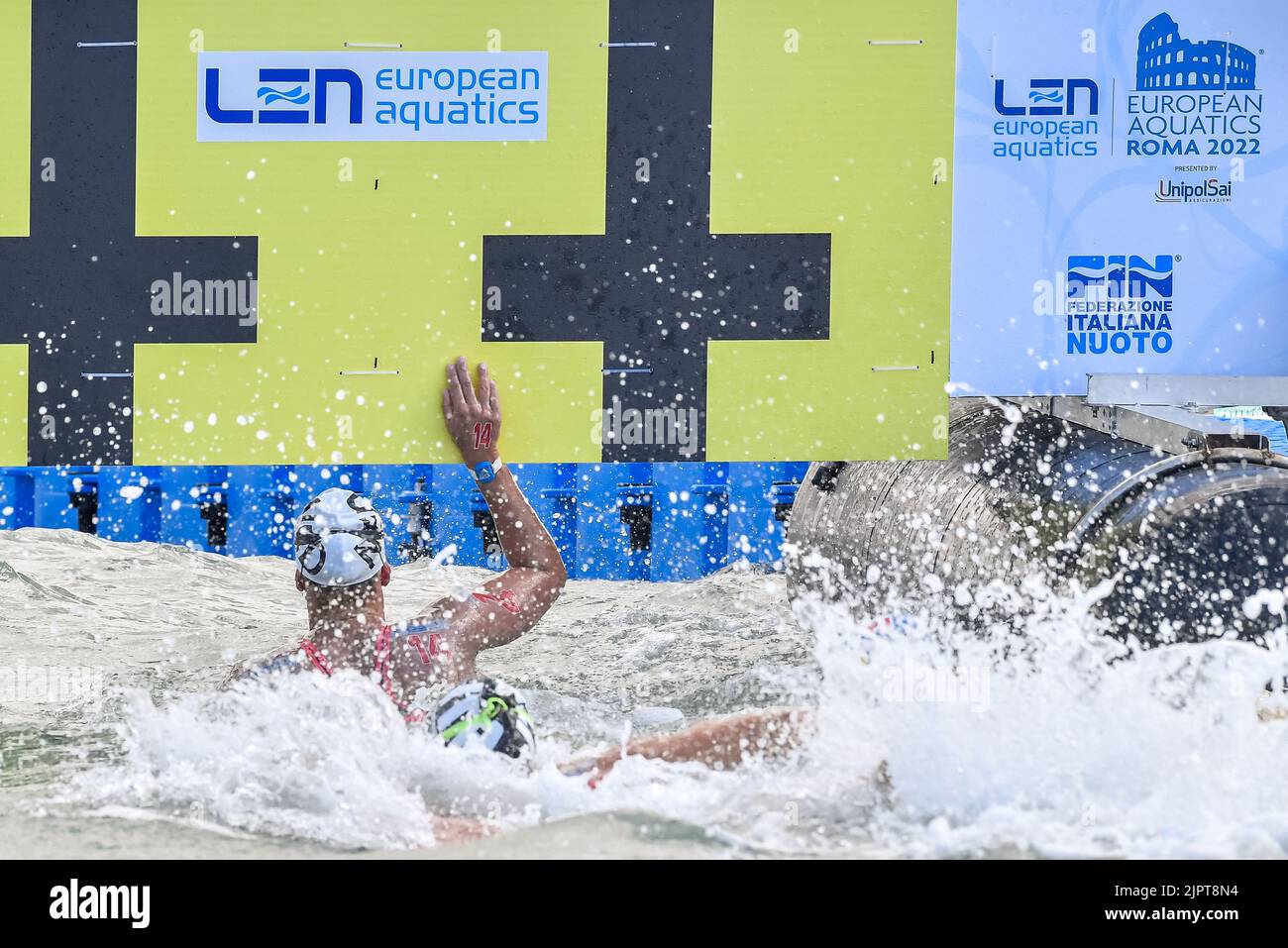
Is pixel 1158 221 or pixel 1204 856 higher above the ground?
pixel 1158 221

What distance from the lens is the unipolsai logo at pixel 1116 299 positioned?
3.26 meters

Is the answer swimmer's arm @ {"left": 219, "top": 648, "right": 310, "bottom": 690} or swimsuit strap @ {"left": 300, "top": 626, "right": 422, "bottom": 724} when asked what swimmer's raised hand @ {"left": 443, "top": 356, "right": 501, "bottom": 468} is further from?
swimmer's arm @ {"left": 219, "top": 648, "right": 310, "bottom": 690}

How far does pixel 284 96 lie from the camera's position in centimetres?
322

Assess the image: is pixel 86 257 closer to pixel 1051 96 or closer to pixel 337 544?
pixel 337 544

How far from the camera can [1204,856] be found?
248 centimetres

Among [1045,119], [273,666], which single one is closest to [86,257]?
[273,666]

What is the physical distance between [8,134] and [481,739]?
6.72ft

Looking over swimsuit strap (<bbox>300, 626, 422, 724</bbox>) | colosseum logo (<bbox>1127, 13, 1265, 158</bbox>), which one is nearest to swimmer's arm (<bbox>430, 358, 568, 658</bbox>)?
swimsuit strap (<bbox>300, 626, 422, 724</bbox>)

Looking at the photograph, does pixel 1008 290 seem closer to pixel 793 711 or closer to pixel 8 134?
pixel 793 711

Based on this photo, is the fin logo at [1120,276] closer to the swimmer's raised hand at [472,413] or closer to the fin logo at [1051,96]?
the fin logo at [1051,96]

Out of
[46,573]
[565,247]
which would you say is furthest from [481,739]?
[46,573]

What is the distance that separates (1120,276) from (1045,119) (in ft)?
1.54

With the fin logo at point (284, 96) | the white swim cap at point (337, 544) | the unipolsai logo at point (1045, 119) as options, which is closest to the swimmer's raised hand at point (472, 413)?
the white swim cap at point (337, 544)

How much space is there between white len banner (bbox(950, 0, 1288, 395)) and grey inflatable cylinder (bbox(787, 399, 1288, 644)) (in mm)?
441
